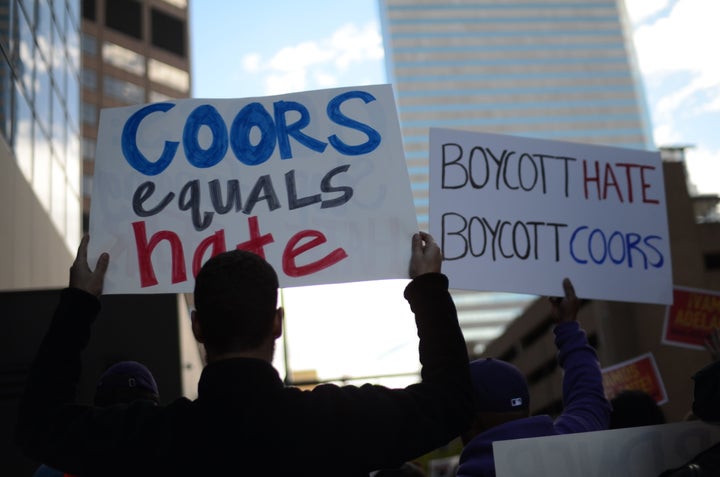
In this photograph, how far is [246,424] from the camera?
5.85 ft

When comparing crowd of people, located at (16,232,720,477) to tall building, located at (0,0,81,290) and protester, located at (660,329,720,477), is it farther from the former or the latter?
tall building, located at (0,0,81,290)

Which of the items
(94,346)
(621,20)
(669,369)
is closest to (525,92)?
(621,20)

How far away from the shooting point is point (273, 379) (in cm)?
186

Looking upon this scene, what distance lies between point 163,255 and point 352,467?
144cm

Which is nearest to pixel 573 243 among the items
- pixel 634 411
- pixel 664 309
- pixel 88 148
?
pixel 634 411

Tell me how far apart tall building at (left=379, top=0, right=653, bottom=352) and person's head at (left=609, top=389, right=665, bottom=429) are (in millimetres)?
132043

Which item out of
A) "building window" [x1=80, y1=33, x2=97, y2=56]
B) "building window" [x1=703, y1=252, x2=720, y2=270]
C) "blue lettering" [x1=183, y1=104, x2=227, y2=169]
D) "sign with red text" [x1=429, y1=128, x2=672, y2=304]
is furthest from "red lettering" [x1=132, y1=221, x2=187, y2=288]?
"building window" [x1=80, y1=33, x2=97, y2=56]

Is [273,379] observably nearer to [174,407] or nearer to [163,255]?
[174,407]

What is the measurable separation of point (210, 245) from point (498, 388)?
1.13m

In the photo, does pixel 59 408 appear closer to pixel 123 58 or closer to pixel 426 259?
pixel 426 259

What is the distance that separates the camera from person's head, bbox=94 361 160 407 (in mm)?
3100

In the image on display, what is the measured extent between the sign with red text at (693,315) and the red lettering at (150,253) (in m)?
3.20

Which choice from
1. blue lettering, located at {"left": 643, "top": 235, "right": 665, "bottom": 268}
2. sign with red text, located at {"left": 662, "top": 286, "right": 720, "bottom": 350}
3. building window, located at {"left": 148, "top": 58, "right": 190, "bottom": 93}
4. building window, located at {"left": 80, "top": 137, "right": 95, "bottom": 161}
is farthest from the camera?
building window, located at {"left": 148, "top": 58, "right": 190, "bottom": 93}

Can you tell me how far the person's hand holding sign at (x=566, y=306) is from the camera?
3596 mm
